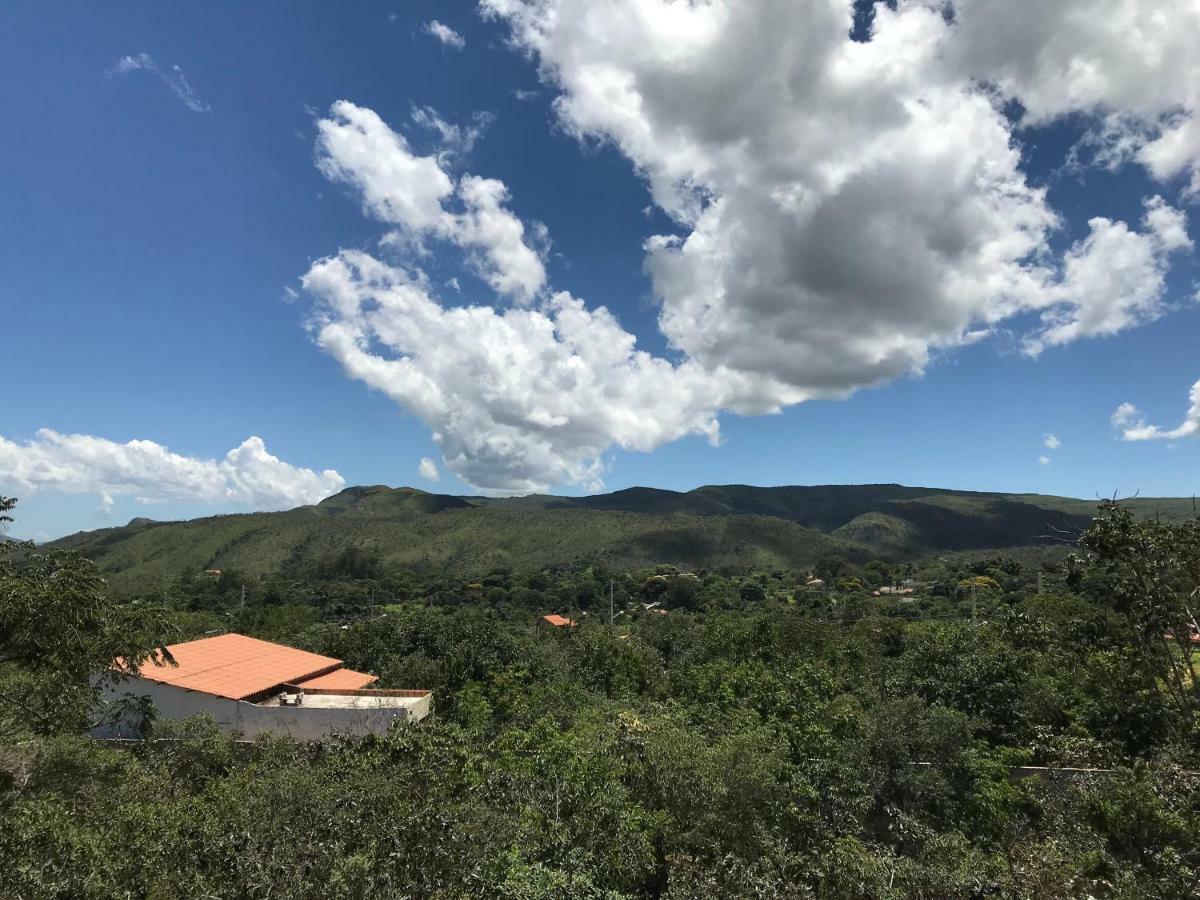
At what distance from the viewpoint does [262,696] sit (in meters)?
25.0

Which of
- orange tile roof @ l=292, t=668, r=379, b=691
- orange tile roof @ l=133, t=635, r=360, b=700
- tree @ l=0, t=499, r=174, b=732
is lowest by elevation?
orange tile roof @ l=292, t=668, r=379, b=691

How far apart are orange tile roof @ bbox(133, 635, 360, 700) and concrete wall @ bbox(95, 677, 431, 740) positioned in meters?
0.31

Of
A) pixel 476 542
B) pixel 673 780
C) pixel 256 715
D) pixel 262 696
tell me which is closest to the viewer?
pixel 673 780

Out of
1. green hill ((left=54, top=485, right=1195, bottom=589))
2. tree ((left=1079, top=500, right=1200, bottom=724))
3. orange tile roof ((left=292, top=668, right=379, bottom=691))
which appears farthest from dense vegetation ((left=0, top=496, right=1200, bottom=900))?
green hill ((left=54, top=485, right=1195, bottom=589))

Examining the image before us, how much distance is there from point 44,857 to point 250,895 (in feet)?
8.83

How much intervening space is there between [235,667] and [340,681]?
14.0 feet

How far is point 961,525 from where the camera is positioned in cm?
19812

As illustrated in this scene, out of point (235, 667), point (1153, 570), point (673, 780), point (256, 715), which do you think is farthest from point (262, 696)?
point (1153, 570)

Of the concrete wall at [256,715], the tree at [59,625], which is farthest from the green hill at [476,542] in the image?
the tree at [59,625]

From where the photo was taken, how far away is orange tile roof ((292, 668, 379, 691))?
27500mm

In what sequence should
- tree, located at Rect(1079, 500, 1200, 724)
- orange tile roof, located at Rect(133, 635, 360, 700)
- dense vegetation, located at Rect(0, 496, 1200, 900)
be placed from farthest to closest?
orange tile roof, located at Rect(133, 635, 360, 700) → tree, located at Rect(1079, 500, 1200, 724) → dense vegetation, located at Rect(0, 496, 1200, 900)

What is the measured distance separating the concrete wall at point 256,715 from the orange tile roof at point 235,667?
308mm

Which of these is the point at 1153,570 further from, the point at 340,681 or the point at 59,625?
the point at 340,681

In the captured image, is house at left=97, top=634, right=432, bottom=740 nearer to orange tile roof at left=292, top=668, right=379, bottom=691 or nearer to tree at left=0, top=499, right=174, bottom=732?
orange tile roof at left=292, top=668, right=379, bottom=691
